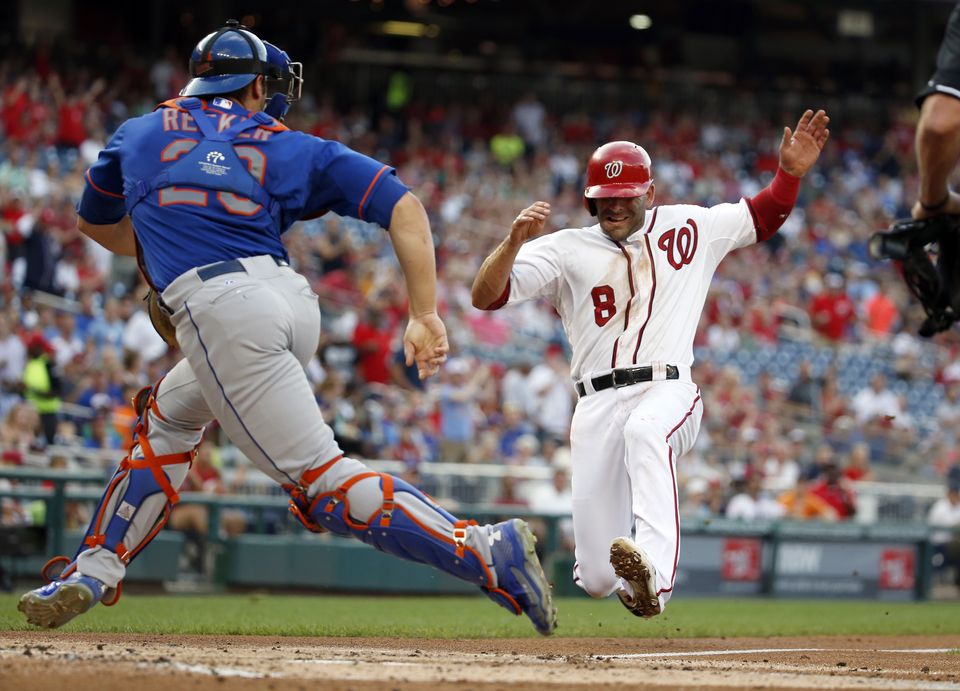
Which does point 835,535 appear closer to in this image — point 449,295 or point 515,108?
point 449,295

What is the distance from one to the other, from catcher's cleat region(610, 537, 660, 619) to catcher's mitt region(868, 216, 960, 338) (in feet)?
4.72

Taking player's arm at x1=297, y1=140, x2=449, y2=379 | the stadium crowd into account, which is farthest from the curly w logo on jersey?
the stadium crowd

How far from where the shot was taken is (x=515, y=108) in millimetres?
25766

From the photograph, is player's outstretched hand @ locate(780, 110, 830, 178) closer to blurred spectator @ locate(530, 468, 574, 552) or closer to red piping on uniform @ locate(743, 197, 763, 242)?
red piping on uniform @ locate(743, 197, 763, 242)

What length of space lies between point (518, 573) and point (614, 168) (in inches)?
94.9

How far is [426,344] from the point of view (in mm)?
4633

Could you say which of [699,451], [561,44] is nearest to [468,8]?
[561,44]

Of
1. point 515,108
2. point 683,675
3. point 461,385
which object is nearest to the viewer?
point 683,675

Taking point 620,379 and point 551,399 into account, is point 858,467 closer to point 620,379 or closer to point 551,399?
point 551,399

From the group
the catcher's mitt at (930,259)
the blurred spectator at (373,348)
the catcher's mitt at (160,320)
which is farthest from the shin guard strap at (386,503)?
the blurred spectator at (373,348)

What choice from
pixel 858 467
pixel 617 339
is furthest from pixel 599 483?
pixel 858 467

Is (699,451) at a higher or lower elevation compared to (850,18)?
lower

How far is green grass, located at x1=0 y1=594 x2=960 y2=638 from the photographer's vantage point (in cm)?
766

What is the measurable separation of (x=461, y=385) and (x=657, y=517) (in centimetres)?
967
